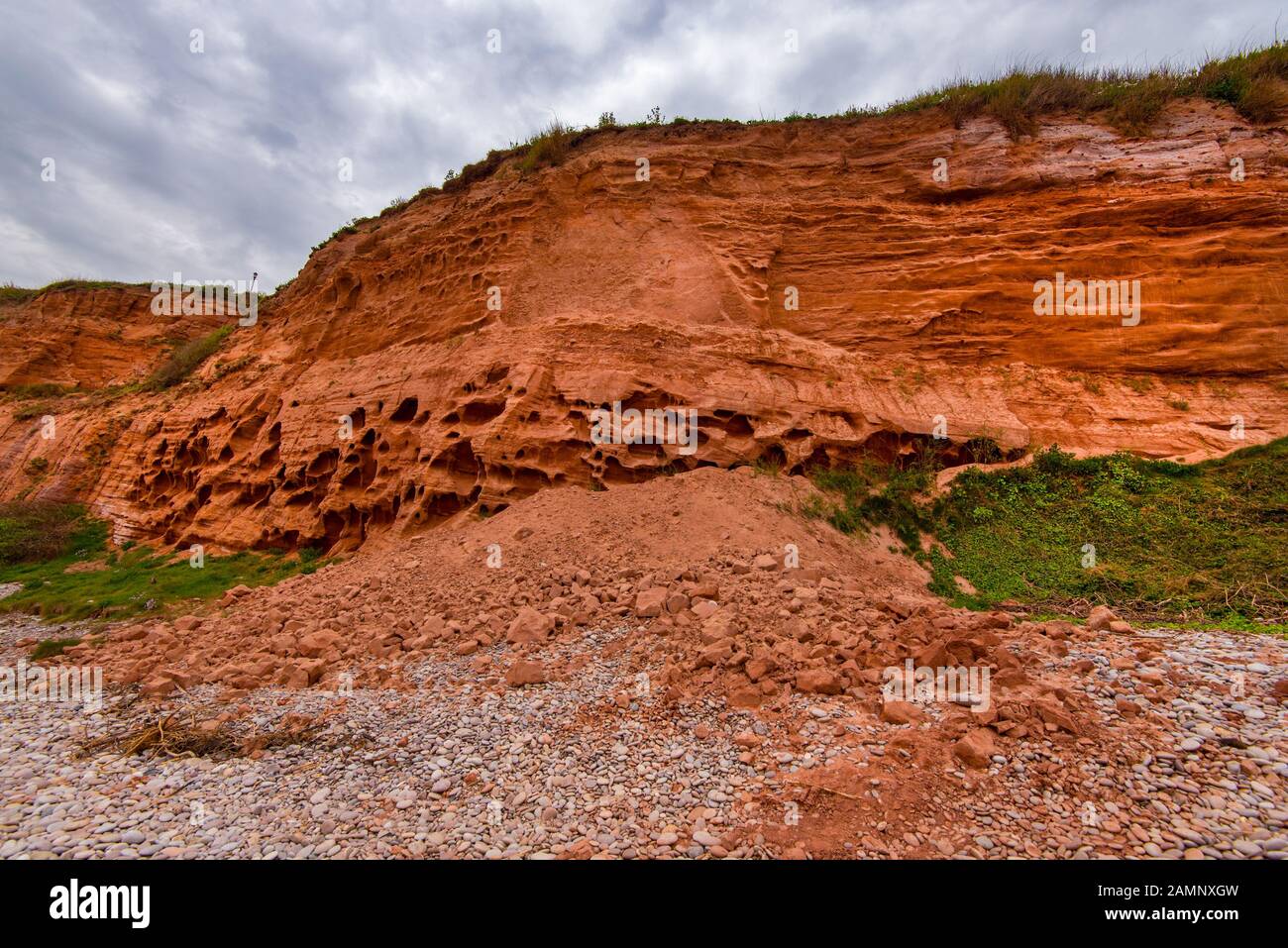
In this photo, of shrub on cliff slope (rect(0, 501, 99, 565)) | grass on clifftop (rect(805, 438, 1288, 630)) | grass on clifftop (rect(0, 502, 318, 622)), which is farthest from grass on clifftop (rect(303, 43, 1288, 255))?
shrub on cliff slope (rect(0, 501, 99, 565))

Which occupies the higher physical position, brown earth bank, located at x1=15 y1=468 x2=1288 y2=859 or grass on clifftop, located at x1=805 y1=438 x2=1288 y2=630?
grass on clifftop, located at x1=805 y1=438 x2=1288 y2=630

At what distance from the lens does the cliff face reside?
506 inches

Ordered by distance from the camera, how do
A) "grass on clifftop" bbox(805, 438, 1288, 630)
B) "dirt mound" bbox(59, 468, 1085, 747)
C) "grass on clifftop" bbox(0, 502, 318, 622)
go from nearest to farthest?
"dirt mound" bbox(59, 468, 1085, 747) < "grass on clifftop" bbox(805, 438, 1288, 630) < "grass on clifftop" bbox(0, 502, 318, 622)

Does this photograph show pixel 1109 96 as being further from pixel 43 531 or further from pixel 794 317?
pixel 43 531

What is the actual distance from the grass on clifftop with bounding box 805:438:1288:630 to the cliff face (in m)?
0.97

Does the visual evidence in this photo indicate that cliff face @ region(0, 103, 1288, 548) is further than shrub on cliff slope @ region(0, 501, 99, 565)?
No

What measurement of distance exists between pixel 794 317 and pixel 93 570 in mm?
22625

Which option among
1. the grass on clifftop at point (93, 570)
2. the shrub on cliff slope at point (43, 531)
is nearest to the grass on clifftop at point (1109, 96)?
the grass on clifftop at point (93, 570)

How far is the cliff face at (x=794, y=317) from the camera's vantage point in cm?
1286

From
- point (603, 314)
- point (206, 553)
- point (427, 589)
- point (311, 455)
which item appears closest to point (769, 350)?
point (603, 314)

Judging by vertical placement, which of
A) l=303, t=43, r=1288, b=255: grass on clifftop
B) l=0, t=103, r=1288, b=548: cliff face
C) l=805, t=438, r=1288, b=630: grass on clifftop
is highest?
l=303, t=43, r=1288, b=255: grass on clifftop

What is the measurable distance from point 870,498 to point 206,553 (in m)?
19.2

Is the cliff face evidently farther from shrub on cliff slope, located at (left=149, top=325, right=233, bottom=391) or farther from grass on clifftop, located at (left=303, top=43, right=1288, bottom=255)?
shrub on cliff slope, located at (left=149, top=325, right=233, bottom=391)
